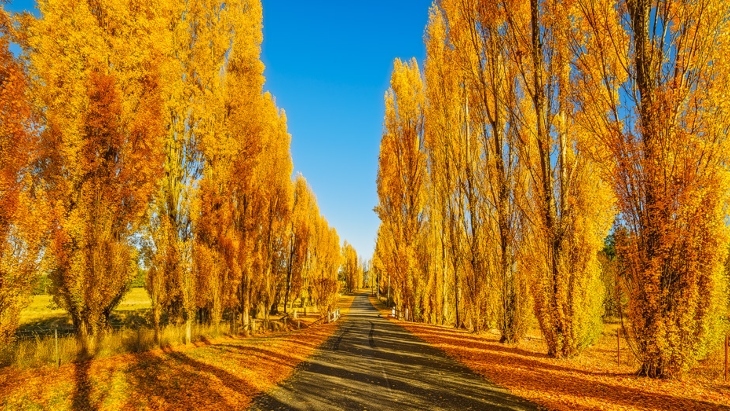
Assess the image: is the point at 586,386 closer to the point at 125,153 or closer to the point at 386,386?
the point at 386,386

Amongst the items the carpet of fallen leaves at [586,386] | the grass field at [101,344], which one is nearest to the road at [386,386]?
the carpet of fallen leaves at [586,386]

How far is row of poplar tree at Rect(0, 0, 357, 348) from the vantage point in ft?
28.2

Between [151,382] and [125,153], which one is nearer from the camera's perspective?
[151,382]

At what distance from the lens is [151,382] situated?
7.64m

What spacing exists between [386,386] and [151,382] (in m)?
5.06

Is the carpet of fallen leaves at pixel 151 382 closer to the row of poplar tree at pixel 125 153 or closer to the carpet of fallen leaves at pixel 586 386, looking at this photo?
the row of poplar tree at pixel 125 153

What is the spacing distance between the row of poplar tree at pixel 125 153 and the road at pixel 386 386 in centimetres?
683

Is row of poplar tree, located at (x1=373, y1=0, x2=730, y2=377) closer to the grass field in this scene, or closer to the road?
the road

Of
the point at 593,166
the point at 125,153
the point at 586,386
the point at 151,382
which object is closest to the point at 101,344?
the point at 151,382

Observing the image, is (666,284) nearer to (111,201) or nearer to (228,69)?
(111,201)

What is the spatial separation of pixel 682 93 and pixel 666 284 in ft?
13.3

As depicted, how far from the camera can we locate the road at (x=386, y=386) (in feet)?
19.6

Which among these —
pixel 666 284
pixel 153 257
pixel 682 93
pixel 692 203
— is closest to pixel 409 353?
pixel 666 284

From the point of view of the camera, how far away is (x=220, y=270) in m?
16.5
